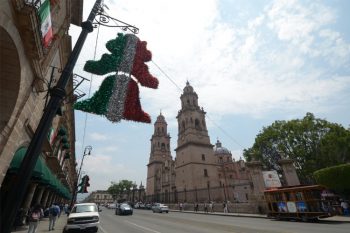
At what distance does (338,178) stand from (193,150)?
32.0 meters

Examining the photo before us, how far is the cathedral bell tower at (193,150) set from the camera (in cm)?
4912

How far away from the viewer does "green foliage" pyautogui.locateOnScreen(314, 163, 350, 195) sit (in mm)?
19703

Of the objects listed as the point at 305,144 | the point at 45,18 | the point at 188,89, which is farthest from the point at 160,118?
the point at 45,18

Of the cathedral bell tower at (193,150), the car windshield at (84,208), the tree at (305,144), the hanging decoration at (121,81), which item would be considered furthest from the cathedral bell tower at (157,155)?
the hanging decoration at (121,81)

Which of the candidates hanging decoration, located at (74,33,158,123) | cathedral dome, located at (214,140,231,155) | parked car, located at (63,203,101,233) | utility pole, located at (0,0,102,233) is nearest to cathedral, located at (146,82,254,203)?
cathedral dome, located at (214,140,231,155)

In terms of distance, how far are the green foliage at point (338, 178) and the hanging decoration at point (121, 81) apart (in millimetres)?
21000

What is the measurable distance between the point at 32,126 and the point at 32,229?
6.51 m

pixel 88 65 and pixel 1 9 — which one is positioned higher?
pixel 1 9

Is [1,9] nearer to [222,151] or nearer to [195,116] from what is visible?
[195,116]

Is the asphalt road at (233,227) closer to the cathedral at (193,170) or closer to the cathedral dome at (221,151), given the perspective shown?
the cathedral at (193,170)

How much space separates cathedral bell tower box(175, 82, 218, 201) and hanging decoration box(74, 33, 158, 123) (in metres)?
44.3

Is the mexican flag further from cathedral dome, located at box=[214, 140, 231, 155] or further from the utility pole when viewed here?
cathedral dome, located at box=[214, 140, 231, 155]

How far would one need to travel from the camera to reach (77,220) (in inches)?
523

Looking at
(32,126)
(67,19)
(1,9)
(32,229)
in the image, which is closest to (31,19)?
(1,9)
